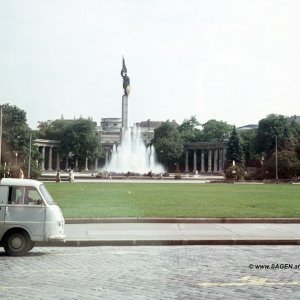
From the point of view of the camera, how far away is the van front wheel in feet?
48.1

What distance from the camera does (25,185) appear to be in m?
15.3

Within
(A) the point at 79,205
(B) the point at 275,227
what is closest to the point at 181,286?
(B) the point at 275,227

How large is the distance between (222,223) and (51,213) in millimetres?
9763

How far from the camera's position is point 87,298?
29.7ft

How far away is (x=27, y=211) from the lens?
49.3 ft

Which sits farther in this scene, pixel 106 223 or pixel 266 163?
pixel 266 163

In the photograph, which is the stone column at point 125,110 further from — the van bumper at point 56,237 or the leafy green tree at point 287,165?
the van bumper at point 56,237

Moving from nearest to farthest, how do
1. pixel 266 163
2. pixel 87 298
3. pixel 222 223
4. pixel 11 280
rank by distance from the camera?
pixel 87 298, pixel 11 280, pixel 222 223, pixel 266 163

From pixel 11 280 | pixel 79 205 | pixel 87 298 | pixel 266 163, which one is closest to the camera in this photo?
pixel 87 298

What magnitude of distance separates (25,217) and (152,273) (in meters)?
4.79

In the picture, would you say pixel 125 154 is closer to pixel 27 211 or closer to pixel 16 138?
pixel 16 138

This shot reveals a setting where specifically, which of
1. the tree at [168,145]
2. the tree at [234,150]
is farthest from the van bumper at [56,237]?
the tree at [168,145]

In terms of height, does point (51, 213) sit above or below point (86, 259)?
above

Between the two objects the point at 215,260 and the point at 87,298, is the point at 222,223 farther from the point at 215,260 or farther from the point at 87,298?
the point at 87,298
